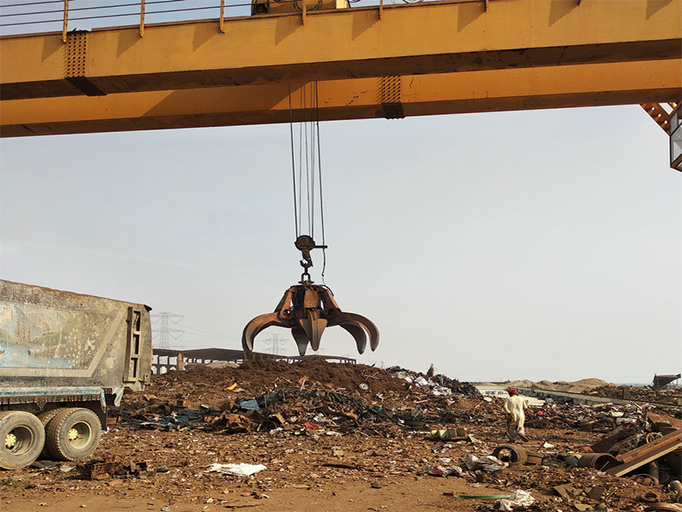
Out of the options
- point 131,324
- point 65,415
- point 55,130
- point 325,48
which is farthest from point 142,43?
point 65,415

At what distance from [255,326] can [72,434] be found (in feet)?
9.41

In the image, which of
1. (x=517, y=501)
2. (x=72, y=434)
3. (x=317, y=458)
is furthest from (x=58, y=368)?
(x=517, y=501)

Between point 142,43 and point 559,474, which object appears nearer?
point 559,474

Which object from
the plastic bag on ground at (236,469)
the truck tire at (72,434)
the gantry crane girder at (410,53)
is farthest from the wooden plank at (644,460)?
the truck tire at (72,434)

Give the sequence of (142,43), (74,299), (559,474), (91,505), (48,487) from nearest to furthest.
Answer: (91,505) → (48,487) → (559,474) → (142,43) → (74,299)

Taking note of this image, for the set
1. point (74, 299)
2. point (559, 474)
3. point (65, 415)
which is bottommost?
point (559, 474)

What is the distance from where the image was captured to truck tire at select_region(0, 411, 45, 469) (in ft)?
23.7

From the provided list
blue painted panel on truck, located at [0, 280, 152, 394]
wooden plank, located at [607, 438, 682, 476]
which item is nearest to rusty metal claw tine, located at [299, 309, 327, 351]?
blue painted panel on truck, located at [0, 280, 152, 394]

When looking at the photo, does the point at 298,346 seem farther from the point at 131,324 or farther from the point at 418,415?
the point at 418,415

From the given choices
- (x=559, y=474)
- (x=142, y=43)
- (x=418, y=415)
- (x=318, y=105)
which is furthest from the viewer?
(x=418, y=415)

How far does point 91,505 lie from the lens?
579 cm

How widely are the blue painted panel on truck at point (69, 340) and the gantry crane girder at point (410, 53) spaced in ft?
8.98

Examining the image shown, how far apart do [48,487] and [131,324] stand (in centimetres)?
313

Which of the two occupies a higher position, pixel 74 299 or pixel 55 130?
pixel 55 130
